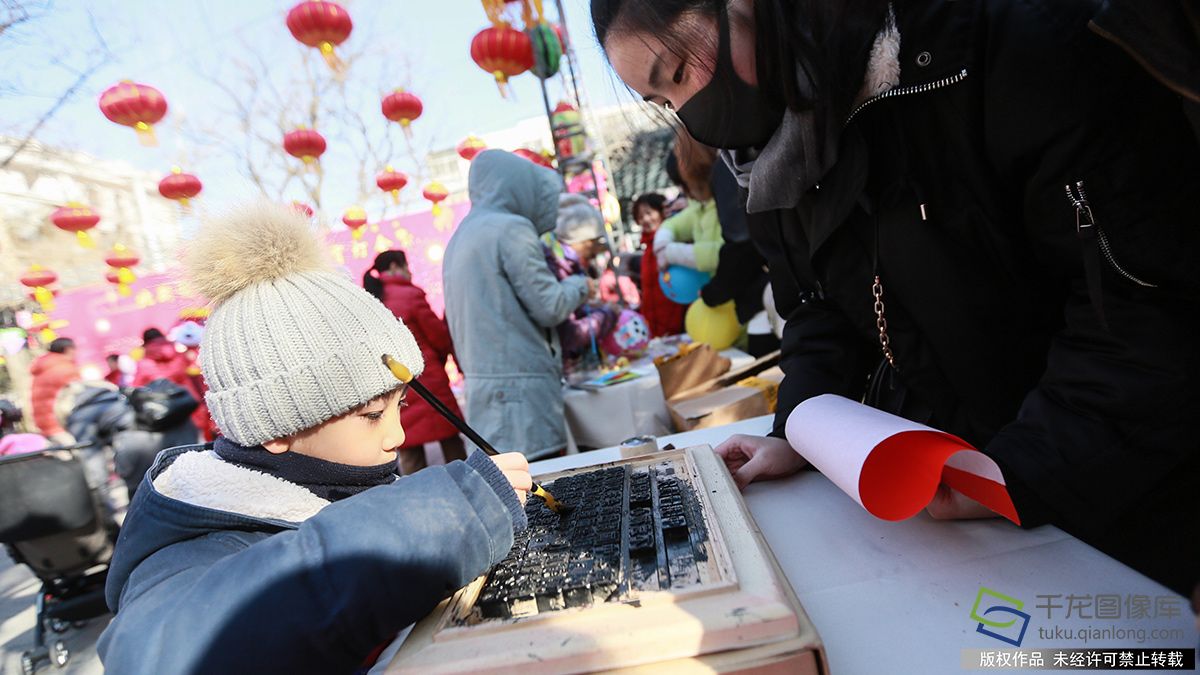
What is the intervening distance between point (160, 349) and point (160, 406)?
1946 mm

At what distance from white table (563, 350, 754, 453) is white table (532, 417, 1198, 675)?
1.77 metres

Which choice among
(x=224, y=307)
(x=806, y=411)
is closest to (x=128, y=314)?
(x=224, y=307)

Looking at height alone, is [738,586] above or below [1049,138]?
below

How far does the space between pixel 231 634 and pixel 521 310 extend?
2086 mm

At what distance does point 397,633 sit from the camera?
0.71 metres

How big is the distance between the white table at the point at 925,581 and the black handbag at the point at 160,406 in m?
3.91

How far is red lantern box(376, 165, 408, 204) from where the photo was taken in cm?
848

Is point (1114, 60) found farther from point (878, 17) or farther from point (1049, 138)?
point (878, 17)

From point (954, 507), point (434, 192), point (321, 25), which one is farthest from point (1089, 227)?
point (434, 192)

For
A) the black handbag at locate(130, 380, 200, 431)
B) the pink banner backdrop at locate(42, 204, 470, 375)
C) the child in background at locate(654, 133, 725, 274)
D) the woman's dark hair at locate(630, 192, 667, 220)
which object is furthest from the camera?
the pink banner backdrop at locate(42, 204, 470, 375)

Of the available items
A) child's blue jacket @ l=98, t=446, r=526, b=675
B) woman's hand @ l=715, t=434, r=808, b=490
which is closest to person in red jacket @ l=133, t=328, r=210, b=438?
child's blue jacket @ l=98, t=446, r=526, b=675

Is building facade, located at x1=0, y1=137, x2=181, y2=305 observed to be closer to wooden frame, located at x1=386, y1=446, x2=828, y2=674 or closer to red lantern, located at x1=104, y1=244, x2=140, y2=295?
red lantern, located at x1=104, y1=244, x2=140, y2=295

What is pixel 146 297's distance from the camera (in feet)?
25.0

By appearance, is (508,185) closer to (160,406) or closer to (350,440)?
(350,440)
